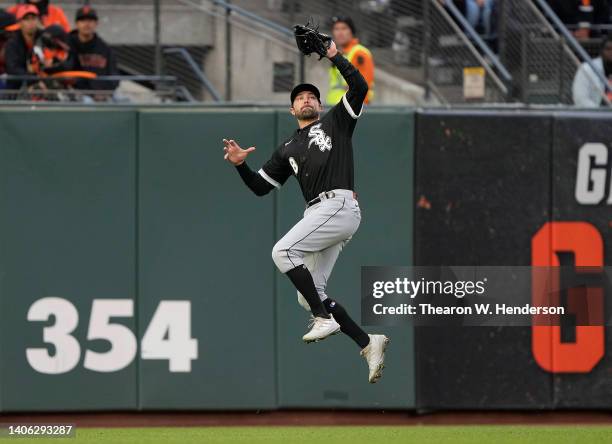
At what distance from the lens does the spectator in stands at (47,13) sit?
1242 cm

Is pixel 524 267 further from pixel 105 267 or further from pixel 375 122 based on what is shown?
pixel 105 267

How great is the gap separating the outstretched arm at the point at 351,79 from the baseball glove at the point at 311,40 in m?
0.05

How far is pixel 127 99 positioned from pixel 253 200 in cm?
157

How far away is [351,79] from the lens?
28.8 feet

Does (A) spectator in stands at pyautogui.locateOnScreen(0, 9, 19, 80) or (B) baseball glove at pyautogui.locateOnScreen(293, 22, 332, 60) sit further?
(A) spectator in stands at pyautogui.locateOnScreen(0, 9, 19, 80)

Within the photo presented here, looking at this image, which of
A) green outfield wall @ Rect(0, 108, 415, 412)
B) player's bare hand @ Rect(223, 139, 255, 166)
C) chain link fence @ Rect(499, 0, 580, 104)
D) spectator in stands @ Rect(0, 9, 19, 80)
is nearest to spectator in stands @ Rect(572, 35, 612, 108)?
chain link fence @ Rect(499, 0, 580, 104)

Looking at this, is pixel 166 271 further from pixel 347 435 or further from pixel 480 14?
pixel 480 14

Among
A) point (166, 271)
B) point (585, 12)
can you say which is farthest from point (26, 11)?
point (585, 12)

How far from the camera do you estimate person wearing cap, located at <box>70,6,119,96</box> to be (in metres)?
12.3

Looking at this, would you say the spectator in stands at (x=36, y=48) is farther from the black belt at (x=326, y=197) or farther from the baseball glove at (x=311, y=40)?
the baseball glove at (x=311, y=40)

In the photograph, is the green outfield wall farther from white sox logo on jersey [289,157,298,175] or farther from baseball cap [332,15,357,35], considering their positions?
white sox logo on jersey [289,157,298,175]

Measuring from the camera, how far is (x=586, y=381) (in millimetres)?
12188

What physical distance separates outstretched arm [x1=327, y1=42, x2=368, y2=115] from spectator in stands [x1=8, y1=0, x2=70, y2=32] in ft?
14.3

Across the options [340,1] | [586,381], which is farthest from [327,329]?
[340,1]
